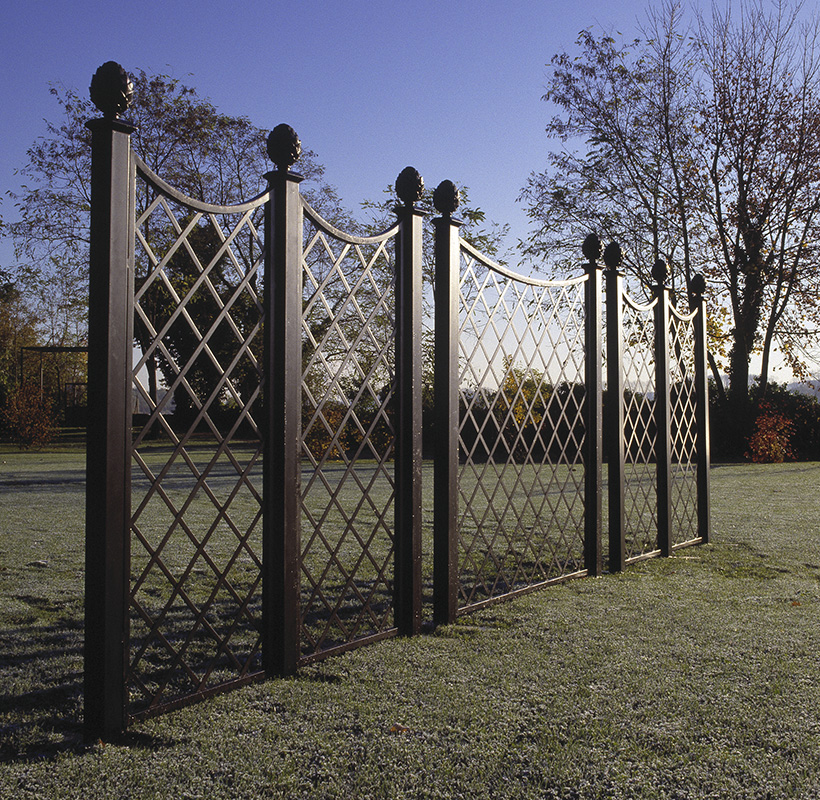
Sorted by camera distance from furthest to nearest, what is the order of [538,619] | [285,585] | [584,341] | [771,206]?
[771,206]
[584,341]
[538,619]
[285,585]

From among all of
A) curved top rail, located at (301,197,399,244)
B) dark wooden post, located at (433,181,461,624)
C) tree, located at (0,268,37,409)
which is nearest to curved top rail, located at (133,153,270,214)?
curved top rail, located at (301,197,399,244)

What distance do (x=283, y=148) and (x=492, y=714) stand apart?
6.72 feet

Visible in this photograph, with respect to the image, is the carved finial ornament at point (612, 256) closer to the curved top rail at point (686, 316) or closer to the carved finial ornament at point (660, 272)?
the carved finial ornament at point (660, 272)

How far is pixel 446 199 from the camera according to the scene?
3352mm

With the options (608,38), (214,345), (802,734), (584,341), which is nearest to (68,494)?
(584,341)

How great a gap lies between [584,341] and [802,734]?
8.68 ft

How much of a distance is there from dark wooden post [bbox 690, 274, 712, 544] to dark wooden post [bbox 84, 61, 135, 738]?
4.81m

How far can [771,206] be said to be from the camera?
652 inches

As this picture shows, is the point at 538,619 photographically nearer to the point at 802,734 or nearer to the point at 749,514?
the point at 802,734

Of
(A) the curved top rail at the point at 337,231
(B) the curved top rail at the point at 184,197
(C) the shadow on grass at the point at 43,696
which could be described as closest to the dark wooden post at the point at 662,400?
(A) the curved top rail at the point at 337,231

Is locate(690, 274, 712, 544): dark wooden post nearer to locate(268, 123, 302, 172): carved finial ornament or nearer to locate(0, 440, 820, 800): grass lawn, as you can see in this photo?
locate(0, 440, 820, 800): grass lawn

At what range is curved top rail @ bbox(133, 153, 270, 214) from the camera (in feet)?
7.12

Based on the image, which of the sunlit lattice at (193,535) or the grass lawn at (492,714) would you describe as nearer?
the grass lawn at (492,714)

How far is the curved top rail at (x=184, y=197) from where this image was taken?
217cm
